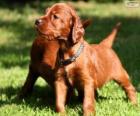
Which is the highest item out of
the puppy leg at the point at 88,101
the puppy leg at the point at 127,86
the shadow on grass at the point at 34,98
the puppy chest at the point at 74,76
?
the puppy chest at the point at 74,76

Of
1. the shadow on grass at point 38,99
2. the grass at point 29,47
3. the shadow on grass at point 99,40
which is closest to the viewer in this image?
the grass at point 29,47

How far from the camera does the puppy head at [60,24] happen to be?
4.93m

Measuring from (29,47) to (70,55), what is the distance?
14.0ft

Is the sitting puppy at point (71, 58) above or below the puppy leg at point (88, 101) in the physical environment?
above

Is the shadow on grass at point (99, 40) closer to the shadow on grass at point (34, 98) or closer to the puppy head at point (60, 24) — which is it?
the shadow on grass at point (34, 98)

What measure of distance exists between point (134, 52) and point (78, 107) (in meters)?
3.14

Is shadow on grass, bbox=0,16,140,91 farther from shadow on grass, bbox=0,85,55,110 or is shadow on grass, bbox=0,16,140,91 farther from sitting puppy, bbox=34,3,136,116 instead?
sitting puppy, bbox=34,3,136,116

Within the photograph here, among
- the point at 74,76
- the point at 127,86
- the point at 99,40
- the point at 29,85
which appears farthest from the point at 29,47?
the point at 74,76

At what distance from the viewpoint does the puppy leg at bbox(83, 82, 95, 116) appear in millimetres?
5113

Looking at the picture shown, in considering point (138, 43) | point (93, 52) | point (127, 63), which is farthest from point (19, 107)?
point (138, 43)

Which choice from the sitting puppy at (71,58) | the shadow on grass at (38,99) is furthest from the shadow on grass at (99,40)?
the sitting puppy at (71,58)

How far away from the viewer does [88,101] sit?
5.13 meters

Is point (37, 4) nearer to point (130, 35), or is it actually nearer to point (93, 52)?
point (130, 35)

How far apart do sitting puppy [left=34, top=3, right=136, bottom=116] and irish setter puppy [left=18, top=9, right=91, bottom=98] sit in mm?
470
